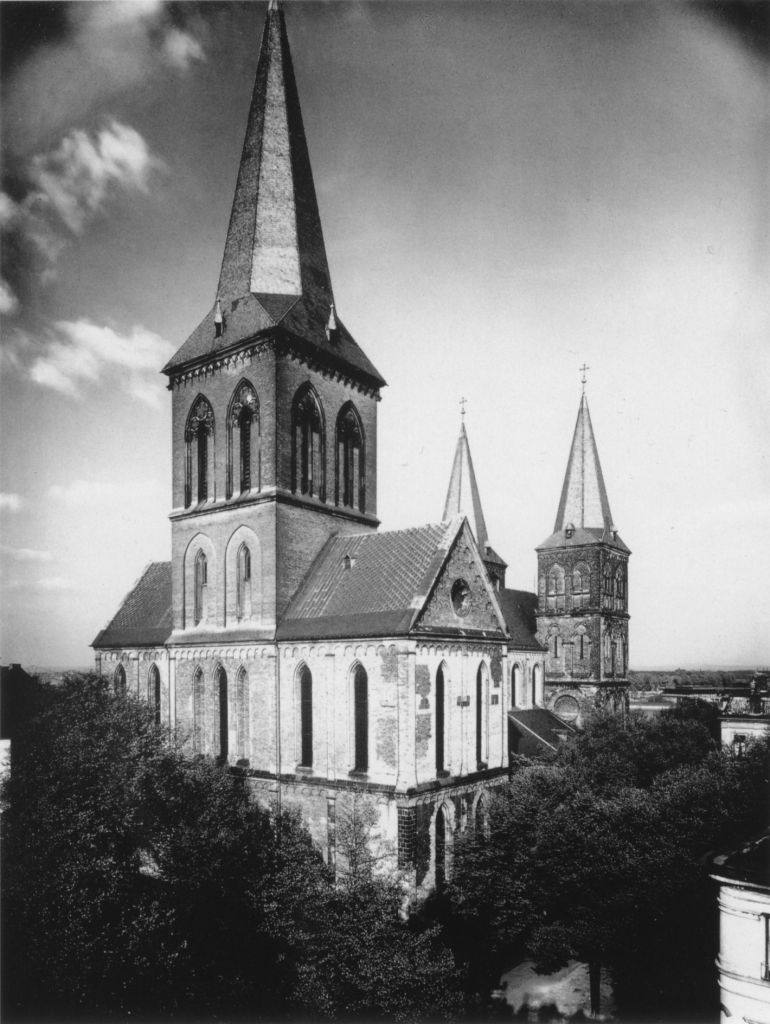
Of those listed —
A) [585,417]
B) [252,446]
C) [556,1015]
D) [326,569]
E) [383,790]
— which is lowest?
[556,1015]

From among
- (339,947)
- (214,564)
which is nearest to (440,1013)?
(339,947)

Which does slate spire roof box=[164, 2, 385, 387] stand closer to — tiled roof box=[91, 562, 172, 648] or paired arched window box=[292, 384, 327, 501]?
paired arched window box=[292, 384, 327, 501]

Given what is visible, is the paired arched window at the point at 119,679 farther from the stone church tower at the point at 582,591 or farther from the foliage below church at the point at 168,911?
the stone church tower at the point at 582,591

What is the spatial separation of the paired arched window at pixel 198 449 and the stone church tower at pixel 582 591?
35.6 metres

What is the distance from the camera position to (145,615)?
34.3m

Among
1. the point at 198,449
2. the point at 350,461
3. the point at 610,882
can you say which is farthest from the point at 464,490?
the point at 610,882

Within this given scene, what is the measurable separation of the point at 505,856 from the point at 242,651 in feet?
40.6

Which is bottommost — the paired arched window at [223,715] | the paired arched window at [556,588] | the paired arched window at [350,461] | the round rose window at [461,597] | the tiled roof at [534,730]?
the tiled roof at [534,730]

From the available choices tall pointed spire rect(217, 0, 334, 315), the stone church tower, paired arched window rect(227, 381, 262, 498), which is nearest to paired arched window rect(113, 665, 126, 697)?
paired arched window rect(227, 381, 262, 498)

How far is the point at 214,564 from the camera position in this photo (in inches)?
1179

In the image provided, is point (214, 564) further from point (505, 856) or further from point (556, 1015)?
point (556, 1015)

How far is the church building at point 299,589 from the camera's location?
79.7 ft

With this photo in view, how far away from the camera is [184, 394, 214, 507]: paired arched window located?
30.7m

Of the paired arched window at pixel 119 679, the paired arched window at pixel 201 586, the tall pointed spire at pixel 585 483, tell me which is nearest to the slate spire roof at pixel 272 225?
the paired arched window at pixel 201 586
